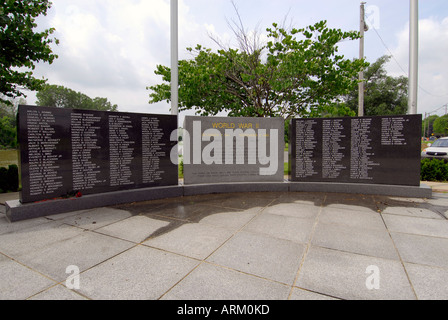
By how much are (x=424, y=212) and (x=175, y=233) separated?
553 centimetres

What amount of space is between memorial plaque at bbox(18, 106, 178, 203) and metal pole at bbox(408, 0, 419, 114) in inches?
308

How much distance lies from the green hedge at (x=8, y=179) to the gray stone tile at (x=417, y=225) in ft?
39.3

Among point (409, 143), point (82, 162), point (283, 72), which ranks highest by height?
point (283, 72)

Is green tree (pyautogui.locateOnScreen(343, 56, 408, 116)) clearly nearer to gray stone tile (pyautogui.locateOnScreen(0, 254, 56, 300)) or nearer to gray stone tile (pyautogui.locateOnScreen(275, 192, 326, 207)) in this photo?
gray stone tile (pyautogui.locateOnScreen(275, 192, 326, 207))

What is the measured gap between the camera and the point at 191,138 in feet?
24.5

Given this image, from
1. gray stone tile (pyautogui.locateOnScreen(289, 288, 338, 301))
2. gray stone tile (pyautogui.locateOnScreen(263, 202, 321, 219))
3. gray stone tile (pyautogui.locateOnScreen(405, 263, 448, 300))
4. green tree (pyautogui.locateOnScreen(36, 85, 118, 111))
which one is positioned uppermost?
green tree (pyautogui.locateOnScreen(36, 85, 118, 111))

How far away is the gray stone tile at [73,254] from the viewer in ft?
10.2

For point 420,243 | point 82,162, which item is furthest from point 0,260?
point 420,243

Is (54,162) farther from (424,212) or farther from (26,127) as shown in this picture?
(424,212)

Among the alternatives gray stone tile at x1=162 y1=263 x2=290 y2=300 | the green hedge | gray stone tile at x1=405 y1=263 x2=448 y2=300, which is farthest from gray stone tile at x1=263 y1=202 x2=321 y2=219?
the green hedge

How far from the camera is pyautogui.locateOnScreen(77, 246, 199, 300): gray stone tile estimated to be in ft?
8.48

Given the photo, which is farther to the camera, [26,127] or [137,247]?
[26,127]

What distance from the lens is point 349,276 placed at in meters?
2.90

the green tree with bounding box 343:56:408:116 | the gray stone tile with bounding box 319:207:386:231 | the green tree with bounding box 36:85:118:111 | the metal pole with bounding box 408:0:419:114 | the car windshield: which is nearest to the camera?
the gray stone tile with bounding box 319:207:386:231
